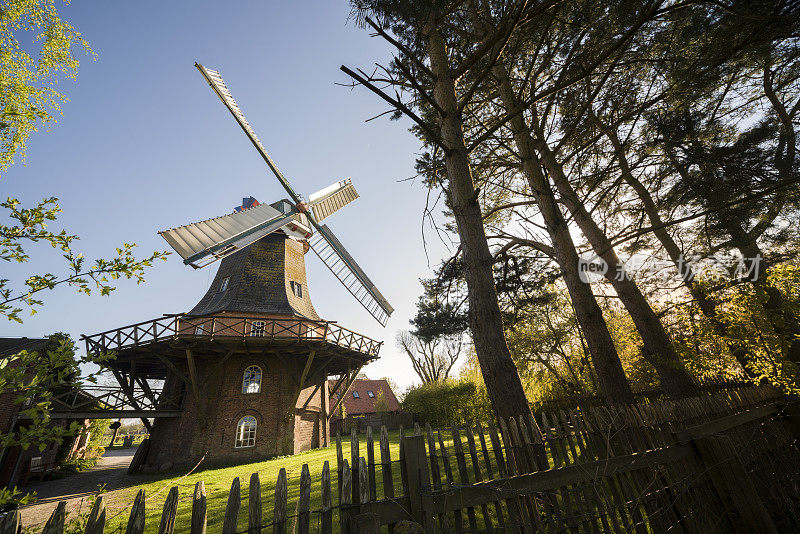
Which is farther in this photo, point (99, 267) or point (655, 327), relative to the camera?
point (655, 327)

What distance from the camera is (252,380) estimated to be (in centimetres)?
1360

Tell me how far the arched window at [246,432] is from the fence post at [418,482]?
501 inches

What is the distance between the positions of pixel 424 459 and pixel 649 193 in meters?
9.81

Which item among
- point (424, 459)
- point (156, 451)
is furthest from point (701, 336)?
point (156, 451)

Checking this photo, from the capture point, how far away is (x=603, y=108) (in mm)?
6930

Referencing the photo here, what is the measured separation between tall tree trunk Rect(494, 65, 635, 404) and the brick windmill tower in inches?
351

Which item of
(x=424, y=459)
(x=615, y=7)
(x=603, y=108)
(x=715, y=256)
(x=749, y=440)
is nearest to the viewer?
(x=424, y=459)

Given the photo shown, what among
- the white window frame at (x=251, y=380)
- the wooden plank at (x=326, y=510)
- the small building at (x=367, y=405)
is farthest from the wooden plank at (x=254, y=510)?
the small building at (x=367, y=405)

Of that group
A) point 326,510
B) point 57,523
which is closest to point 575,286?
point 326,510

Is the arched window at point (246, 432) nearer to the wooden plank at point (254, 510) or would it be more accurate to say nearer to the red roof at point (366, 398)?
the wooden plank at point (254, 510)

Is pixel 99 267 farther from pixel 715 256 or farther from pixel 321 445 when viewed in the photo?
pixel 321 445

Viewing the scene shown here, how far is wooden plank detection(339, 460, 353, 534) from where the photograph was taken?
2289 mm

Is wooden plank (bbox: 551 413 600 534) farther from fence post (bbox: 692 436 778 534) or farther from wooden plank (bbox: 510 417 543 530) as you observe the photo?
fence post (bbox: 692 436 778 534)

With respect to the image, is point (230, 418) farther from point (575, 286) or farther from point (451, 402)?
point (575, 286)
